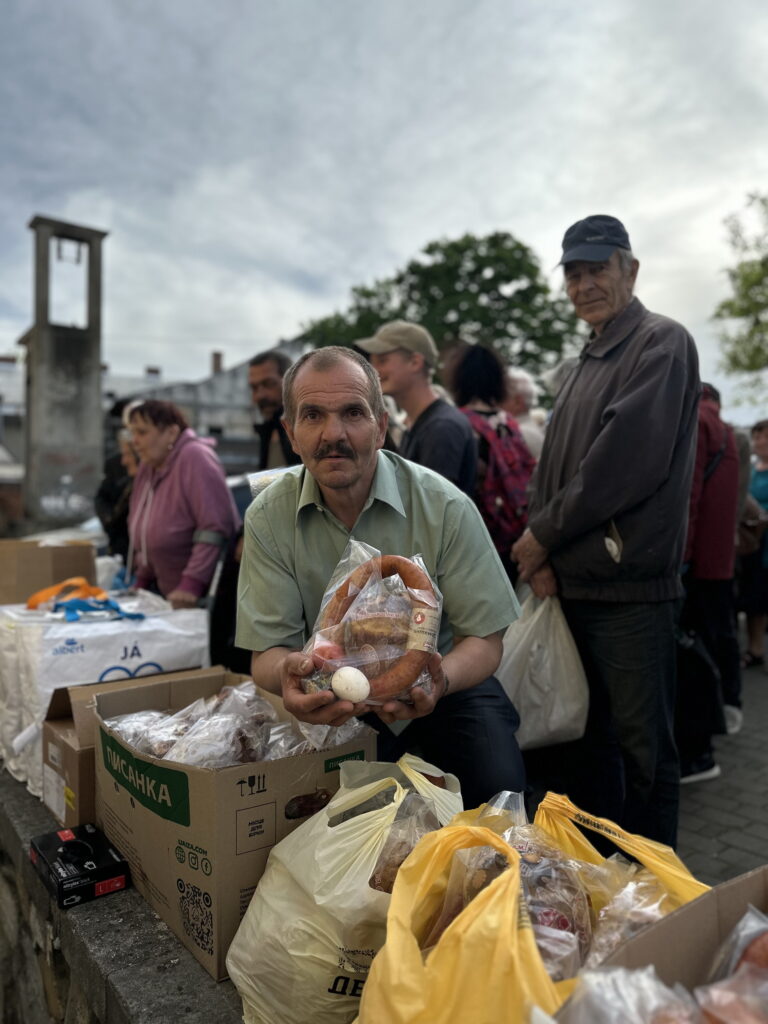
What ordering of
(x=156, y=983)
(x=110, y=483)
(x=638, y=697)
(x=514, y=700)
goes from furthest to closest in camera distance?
(x=110, y=483) < (x=514, y=700) < (x=638, y=697) < (x=156, y=983)

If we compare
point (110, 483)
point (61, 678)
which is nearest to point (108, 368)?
point (110, 483)

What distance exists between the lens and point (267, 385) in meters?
4.64

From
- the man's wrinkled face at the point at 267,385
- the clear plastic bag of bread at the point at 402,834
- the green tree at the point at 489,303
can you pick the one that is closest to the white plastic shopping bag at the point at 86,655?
the man's wrinkled face at the point at 267,385

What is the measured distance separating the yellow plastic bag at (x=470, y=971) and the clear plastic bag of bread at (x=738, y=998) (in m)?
0.20

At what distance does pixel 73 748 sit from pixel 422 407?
2.21m

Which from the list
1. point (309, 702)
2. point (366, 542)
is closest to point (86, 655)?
point (366, 542)

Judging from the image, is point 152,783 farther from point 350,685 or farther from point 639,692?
point 639,692

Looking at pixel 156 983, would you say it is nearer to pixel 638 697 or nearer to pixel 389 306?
pixel 638 697

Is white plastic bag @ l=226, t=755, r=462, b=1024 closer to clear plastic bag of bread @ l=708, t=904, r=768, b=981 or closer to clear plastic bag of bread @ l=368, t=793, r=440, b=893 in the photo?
clear plastic bag of bread @ l=368, t=793, r=440, b=893

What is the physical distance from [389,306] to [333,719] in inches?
1306

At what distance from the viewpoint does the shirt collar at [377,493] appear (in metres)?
2.15

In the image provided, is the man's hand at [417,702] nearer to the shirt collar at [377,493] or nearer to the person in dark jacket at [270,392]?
the shirt collar at [377,493]

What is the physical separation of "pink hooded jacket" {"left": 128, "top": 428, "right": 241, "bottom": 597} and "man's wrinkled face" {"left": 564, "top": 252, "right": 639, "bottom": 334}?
85.3 inches

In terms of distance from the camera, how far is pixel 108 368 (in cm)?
3822
